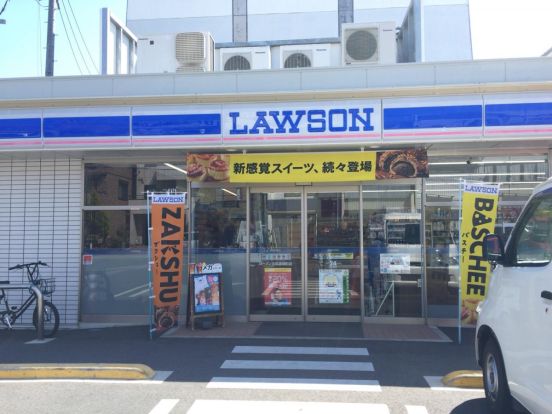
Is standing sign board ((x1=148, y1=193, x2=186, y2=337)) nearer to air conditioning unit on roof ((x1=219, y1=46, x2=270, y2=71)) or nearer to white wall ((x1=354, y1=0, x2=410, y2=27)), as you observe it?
air conditioning unit on roof ((x1=219, y1=46, x2=270, y2=71))

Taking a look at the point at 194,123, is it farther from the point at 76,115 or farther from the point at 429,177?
the point at 429,177

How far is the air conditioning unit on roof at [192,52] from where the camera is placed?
1149 cm

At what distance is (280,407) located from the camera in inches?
215

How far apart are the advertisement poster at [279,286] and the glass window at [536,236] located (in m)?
5.70

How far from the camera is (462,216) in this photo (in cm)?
841

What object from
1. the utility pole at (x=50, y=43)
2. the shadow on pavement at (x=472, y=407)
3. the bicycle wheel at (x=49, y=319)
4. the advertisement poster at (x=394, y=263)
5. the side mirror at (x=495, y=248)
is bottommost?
the shadow on pavement at (x=472, y=407)

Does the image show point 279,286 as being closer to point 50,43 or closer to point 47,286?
point 47,286

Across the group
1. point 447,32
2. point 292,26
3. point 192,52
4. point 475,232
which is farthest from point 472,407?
point 292,26

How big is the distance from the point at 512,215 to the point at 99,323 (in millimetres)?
7885

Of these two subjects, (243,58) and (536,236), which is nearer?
(536,236)

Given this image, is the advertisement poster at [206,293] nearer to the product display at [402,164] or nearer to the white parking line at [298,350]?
the white parking line at [298,350]

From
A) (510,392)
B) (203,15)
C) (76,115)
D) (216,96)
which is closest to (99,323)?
(76,115)

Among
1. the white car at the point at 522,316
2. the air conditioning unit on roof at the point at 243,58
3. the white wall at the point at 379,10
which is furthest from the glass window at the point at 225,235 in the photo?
the white wall at the point at 379,10

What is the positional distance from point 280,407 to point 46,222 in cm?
669
